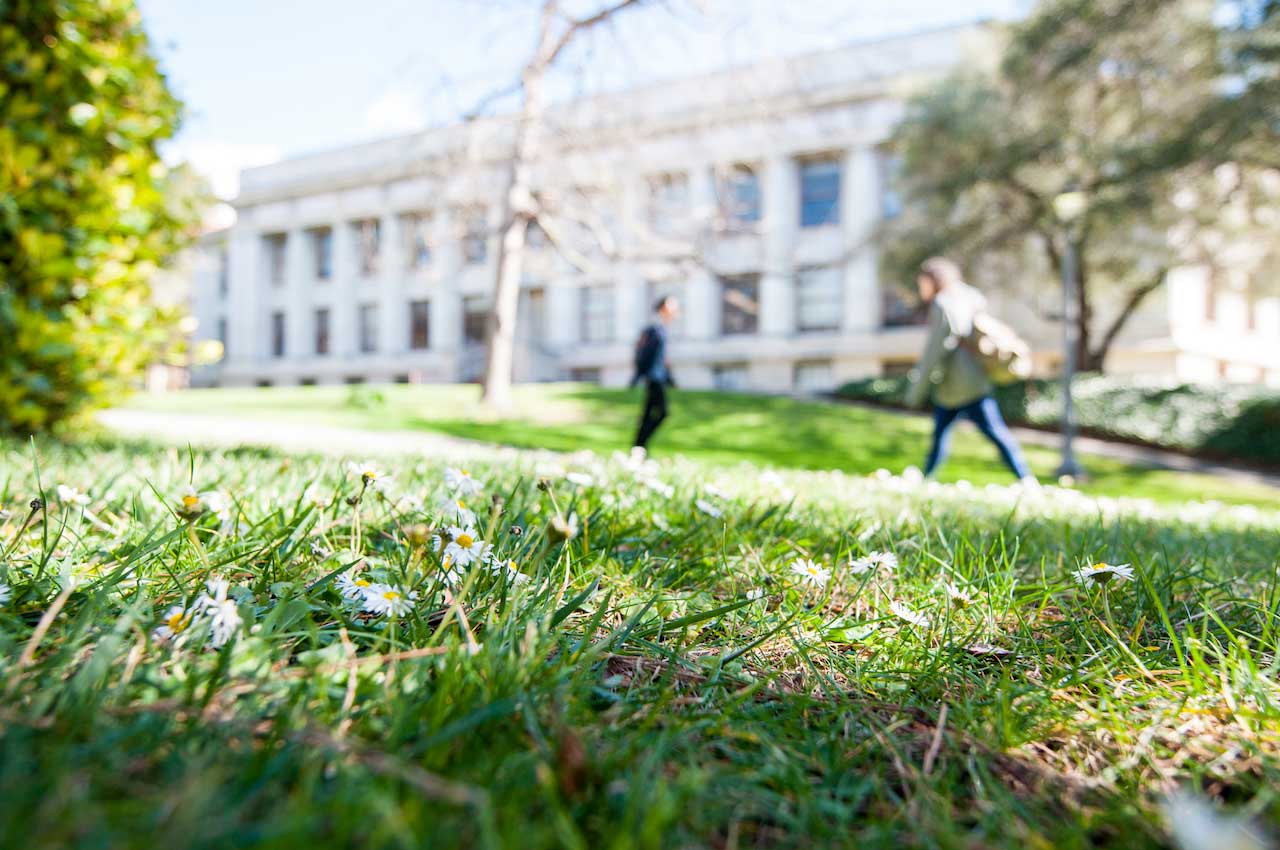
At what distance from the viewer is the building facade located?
14.2m

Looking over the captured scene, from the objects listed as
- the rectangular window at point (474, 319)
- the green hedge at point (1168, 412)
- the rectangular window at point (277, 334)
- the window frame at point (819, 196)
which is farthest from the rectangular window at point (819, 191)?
the rectangular window at point (277, 334)

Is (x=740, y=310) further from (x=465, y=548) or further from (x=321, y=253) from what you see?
(x=465, y=548)

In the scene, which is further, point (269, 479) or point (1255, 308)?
point (1255, 308)

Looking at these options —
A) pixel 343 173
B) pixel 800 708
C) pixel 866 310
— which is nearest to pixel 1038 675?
pixel 800 708

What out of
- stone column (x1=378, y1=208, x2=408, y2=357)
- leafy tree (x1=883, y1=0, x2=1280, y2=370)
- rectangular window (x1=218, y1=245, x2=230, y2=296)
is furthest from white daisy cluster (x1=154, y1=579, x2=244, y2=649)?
rectangular window (x1=218, y1=245, x2=230, y2=296)

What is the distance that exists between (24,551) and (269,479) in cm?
94

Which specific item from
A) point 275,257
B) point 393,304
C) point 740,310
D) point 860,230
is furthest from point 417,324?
point 860,230

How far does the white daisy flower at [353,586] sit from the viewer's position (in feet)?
4.15

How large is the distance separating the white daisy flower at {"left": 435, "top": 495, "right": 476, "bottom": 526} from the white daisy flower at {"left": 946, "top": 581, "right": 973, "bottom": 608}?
1.00 m

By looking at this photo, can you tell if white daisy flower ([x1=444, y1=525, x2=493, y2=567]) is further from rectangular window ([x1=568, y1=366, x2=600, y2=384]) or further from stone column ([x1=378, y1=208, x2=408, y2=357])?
stone column ([x1=378, y1=208, x2=408, y2=357])

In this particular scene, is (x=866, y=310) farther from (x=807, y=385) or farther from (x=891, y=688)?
(x=891, y=688)

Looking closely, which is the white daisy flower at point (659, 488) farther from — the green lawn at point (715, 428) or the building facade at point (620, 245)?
the building facade at point (620, 245)

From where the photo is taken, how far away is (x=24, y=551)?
159cm

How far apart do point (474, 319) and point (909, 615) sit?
3561 cm
